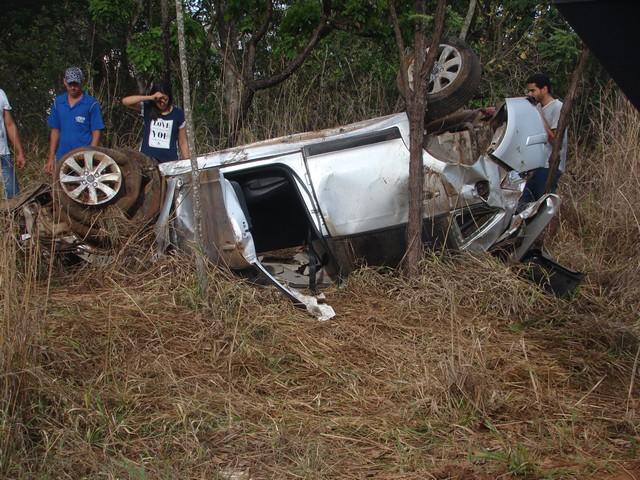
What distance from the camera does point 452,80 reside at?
6.14 m

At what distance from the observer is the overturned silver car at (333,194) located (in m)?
5.59

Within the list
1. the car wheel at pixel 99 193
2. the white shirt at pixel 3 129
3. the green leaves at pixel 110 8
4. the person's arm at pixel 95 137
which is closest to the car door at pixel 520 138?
the car wheel at pixel 99 193

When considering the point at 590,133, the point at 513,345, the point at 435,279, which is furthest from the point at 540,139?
the point at 590,133

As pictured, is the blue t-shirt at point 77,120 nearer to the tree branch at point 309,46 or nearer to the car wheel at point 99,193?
the car wheel at point 99,193

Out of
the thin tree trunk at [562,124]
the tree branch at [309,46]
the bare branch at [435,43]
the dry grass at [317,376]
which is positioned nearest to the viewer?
the dry grass at [317,376]

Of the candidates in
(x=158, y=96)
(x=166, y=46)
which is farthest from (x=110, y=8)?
(x=158, y=96)

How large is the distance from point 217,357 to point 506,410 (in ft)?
5.45

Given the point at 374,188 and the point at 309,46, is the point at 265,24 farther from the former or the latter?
the point at 374,188

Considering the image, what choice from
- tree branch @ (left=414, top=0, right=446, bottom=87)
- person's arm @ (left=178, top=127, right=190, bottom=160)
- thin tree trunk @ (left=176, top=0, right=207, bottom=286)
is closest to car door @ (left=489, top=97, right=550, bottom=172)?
tree branch @ (left=414, top=0, right=446, bottom=87)

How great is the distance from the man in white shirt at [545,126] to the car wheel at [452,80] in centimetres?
83

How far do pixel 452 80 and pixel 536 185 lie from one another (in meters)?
1.27

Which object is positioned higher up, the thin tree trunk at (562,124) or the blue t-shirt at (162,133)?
the blue t-shirt at (162,133)

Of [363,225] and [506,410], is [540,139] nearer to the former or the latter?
[363,225]

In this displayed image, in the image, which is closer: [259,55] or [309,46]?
A: [309,46]
